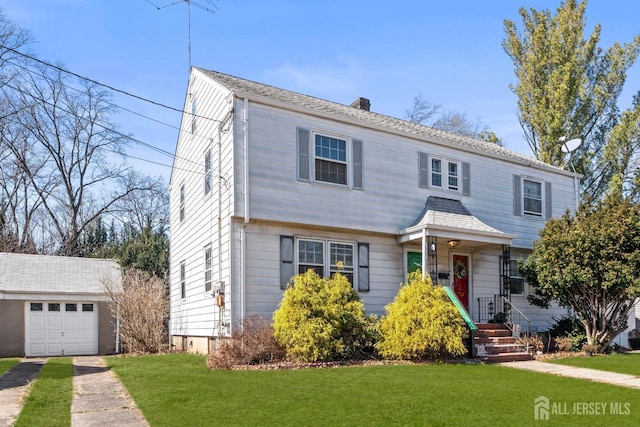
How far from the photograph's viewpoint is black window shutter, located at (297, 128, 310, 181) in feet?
45.5

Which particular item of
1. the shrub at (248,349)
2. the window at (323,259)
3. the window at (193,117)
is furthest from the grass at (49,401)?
the window at (193,117)

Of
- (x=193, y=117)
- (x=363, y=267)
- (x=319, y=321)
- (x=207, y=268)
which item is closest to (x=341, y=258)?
(x=363, y=267)

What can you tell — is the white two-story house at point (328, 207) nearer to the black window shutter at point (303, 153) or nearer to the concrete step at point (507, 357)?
the black window shutter at point (303, 153)

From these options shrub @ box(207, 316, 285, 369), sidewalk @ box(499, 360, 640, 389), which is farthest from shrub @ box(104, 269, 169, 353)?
sidewalk @ box(499, 360, 640, 389)

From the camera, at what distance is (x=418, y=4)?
468 inches

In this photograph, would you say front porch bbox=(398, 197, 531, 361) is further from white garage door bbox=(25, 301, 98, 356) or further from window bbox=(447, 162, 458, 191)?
white garage door bbox=(25, 301, 98, 356)

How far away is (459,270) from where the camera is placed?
1639 cm

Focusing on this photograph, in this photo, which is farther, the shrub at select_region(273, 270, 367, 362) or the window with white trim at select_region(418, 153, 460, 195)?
the window with white trim at select_region(418, 153, 460, 195)

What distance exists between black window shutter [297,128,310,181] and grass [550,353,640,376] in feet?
23.5

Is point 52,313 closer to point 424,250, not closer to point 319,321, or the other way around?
point 319,321

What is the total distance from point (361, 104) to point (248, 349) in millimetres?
10367

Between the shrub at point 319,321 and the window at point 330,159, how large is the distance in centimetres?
280

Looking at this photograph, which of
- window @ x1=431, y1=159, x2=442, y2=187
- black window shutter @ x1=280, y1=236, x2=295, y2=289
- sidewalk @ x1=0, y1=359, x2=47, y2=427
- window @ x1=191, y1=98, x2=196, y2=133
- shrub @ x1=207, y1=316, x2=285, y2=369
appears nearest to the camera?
sidewalk @ x1=0, y1=359, x2=47, y2=427

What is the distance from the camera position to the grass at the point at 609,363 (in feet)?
A: 37.1
